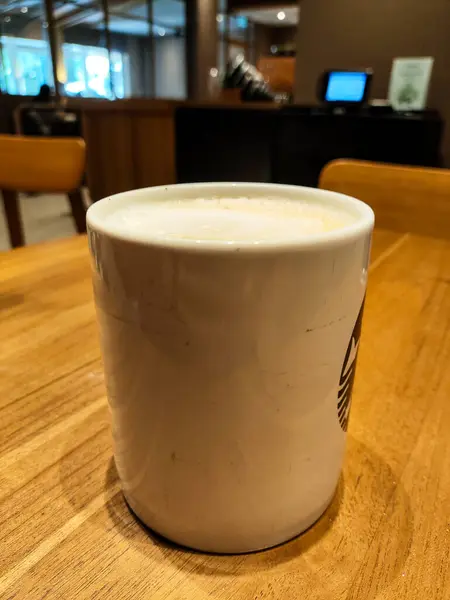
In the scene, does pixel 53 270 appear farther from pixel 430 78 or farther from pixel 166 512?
pixel 430 78

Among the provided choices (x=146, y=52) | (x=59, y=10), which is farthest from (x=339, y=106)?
(x=146, y=52)

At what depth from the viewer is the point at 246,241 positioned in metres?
0.18

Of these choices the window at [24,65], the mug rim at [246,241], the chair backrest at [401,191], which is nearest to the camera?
the mug rim at [246,241]

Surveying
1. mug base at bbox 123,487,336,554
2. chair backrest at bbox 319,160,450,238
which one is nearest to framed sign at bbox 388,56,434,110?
chair backrest at bbox 319,160,450,238

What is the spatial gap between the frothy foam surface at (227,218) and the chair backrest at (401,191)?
Answer: 0.62 metres

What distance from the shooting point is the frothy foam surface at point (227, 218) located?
0.22 metres

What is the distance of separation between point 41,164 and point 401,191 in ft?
2.66

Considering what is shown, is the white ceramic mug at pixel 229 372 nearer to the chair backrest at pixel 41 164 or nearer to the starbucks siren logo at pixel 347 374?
the starbucks siren logo at pixel 347 374

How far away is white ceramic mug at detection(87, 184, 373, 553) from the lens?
180mm

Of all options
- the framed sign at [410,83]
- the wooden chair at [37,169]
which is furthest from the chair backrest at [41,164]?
the framed sign at [410,83]

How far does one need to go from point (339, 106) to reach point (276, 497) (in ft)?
8.22

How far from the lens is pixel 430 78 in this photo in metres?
2.54

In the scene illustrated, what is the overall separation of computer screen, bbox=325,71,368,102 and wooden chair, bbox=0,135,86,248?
5.51 feet

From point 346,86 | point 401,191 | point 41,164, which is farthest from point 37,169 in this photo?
point 346,86
